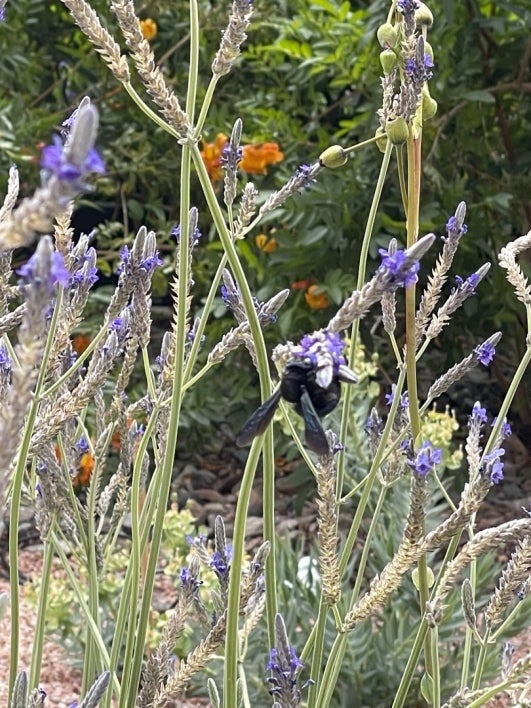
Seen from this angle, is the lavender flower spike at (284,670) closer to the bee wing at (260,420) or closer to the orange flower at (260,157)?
the bee wing at (260,420)

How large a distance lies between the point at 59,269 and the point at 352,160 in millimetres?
2155

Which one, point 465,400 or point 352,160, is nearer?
point 352,160

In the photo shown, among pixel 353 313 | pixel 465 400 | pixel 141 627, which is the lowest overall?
pixel 465 400

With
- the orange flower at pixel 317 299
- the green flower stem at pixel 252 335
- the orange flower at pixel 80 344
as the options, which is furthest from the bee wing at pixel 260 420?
the orange flower at pixel 80 344

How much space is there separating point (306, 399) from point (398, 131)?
35 centimetres

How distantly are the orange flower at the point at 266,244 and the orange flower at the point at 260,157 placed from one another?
6.3 inches

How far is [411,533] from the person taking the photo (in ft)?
2.26

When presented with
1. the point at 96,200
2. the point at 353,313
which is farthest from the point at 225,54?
the point at 96,200

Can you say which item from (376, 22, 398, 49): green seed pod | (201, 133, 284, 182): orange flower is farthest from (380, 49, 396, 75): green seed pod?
(201, 133, 284, 182): orange flower

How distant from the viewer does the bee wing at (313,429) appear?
49 centimetres

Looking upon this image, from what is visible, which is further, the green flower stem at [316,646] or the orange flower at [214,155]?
the orange flower at [214,155]

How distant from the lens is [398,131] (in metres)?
0.79

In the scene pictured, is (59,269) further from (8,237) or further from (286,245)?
(286,245)


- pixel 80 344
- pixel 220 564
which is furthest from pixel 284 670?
pixel 80 344
